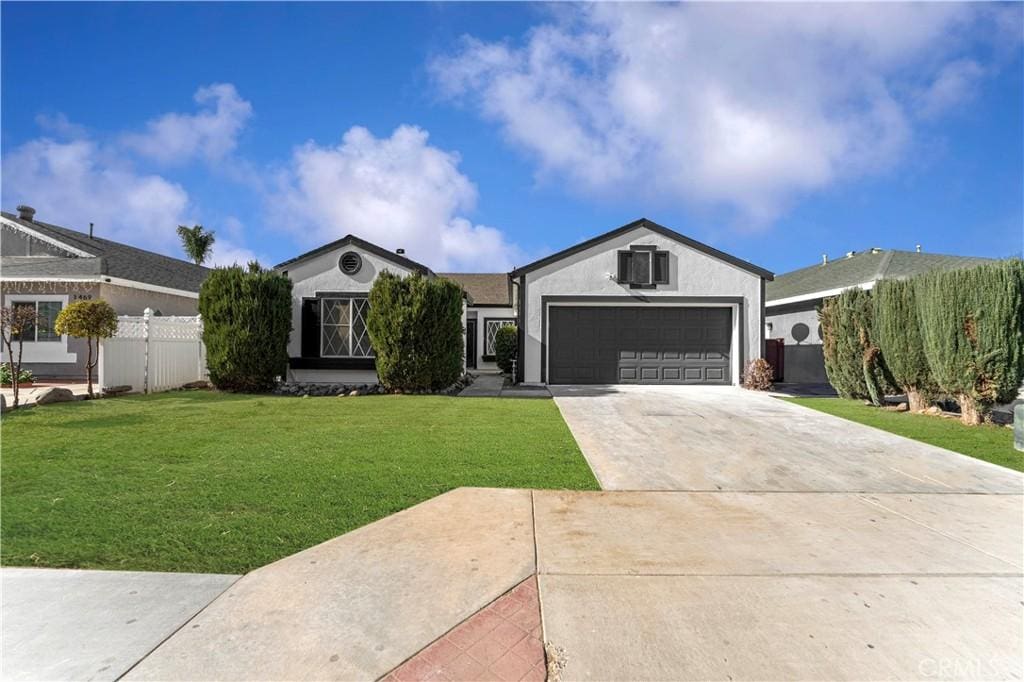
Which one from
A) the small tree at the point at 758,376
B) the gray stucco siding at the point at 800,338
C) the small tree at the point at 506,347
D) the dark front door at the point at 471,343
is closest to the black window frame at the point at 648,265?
the small tree at the point at 758,376

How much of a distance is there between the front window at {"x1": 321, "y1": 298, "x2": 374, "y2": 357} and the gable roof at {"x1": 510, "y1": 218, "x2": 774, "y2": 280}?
4.75 metres

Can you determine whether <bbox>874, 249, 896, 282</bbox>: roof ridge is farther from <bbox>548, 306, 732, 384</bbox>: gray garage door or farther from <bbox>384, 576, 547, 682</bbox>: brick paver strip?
<bbox>384, 576, 547, 682</bbox>: brick paver strip

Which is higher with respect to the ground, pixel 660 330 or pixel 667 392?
pixel 660 330

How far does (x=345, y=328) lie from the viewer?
13.6 metres

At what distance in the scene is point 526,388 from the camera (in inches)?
545

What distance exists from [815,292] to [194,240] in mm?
37866

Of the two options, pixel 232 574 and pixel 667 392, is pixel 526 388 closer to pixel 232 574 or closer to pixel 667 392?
pixel 667 392

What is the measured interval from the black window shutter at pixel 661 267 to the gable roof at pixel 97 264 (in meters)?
16.1

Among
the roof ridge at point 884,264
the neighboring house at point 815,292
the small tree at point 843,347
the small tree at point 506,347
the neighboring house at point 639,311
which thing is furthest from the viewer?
the small tree at point 506,347

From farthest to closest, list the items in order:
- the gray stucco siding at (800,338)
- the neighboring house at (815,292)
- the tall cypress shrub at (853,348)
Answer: the gray stucco siding at (800,338), the neighboring house at (815,292), the tall cypress shrub at (853,348)

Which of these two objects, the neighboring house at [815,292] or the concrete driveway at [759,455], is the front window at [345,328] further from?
the neighboring house at [815,292]

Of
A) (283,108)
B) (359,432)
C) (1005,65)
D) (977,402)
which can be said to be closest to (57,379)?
(283,108)

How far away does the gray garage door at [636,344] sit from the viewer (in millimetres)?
14781

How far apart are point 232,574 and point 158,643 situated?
0.65 meters
